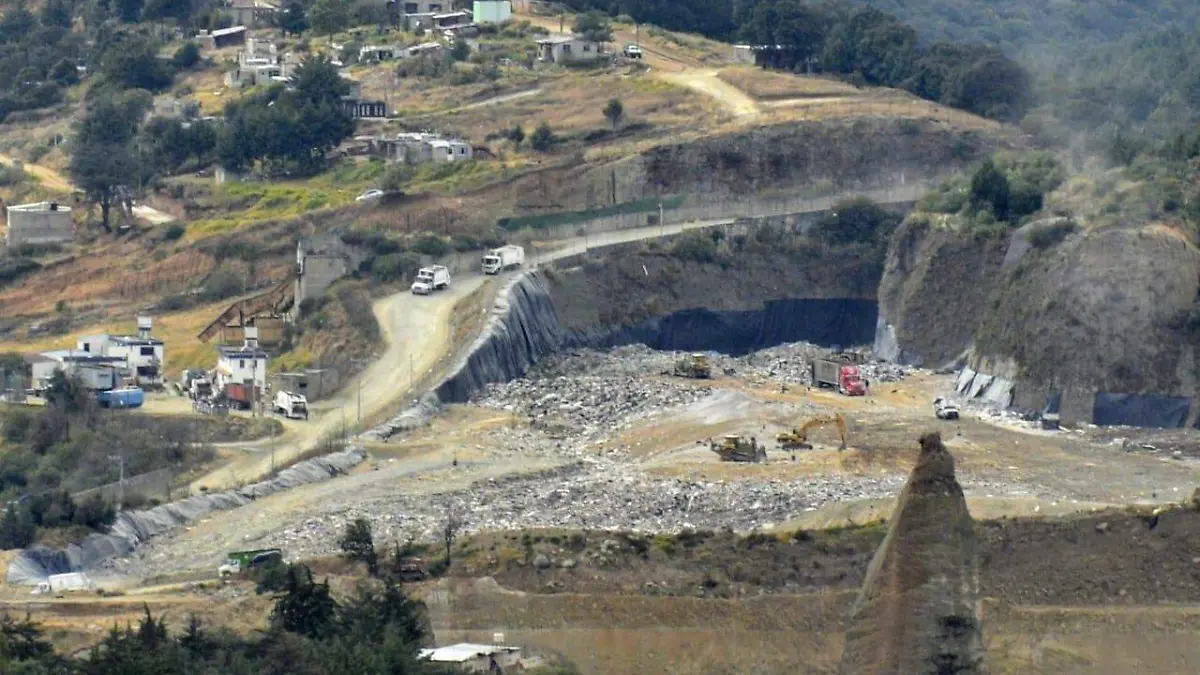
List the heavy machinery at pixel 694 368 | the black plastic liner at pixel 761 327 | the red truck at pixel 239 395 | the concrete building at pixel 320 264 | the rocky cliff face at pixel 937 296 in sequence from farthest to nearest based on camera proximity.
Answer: the black plastic liner at pixel 761 327 < the rocky cliff face at pixel 937 296 < the concrete building at pixel 320 264 < the heavy machinery at pixel 694 368 < the red truck at pixel 239 395

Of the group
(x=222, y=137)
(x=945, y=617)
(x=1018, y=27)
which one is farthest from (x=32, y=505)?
(x=1018, y=27)

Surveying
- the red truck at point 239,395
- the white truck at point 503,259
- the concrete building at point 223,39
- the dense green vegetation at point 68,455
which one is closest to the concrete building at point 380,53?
the concrete building at point 223,39

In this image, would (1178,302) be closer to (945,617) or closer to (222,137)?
(222,137)

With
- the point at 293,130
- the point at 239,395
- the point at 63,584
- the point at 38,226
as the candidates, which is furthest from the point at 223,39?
the point at 63,584

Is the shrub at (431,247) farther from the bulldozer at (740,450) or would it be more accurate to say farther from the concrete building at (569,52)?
the concrete building at (569,52)

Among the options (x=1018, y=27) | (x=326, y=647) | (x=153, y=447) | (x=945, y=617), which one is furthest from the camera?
(x=1018, y=27)
